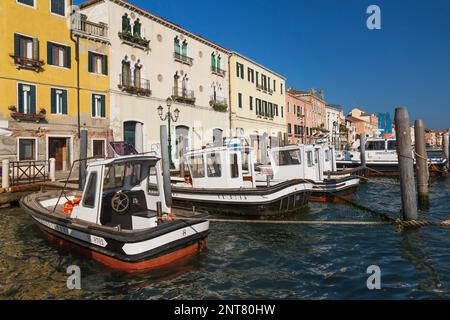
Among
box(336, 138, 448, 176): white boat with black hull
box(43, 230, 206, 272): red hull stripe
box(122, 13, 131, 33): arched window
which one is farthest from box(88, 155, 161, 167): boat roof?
box(336, 138, 448, 176): white boat with black hull

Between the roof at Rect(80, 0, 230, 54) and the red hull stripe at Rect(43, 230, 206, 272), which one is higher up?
the roof at Rect(80, 0, 230, 54)

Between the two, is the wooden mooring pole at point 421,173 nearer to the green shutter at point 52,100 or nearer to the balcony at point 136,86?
the balcony at point 136,86

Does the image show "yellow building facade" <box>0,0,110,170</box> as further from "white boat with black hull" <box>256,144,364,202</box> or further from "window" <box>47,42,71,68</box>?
"white boat with black hull" <box>256,144,364,202</box>

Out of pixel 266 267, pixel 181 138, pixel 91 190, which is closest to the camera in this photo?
pixel 266 267

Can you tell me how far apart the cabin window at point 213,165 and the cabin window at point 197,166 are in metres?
0.28

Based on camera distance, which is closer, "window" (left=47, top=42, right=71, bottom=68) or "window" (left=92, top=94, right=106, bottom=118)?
"window" (left=47, top=42, right=71, bottom=68)

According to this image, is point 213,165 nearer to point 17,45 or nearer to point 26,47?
point 17,45

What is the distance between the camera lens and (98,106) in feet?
71.9

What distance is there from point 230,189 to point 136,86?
47.2ft

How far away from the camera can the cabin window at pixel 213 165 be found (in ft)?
43.5

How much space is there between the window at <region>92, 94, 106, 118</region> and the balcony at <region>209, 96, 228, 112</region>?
1168 centimetres

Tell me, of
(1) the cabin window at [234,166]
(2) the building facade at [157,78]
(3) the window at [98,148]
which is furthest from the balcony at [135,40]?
(1) the cabin window at [234,166]

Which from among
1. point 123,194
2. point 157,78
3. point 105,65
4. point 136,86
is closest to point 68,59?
point 105,65

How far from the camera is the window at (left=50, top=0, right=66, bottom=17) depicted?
1959cm
